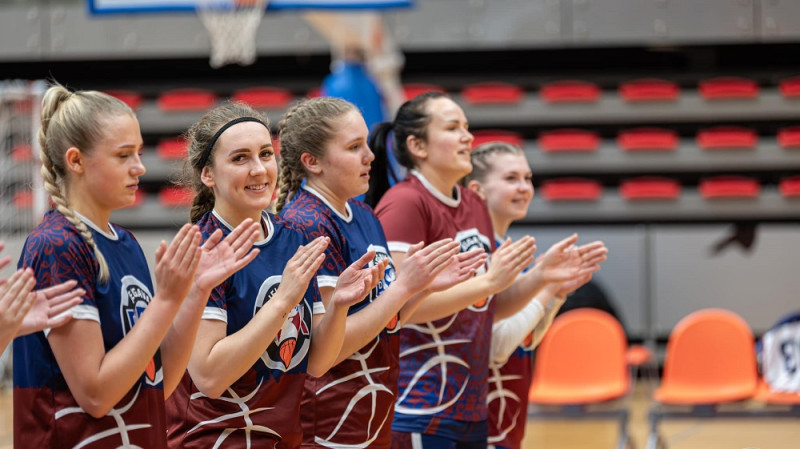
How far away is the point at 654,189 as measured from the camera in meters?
9.07

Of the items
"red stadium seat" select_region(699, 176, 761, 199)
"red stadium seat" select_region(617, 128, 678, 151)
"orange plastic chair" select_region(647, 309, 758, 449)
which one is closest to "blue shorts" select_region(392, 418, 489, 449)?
"orange plastic chair" select_region(647, 309, 758, 449)

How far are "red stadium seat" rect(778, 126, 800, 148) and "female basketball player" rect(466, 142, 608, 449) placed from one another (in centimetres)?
658

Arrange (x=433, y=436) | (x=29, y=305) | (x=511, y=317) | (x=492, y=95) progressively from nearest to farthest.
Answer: (x=29, y=305) → (x=433, y=436) → (x=511, y=317) → (x=492, y=95)

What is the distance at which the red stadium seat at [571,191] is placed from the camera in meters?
9.12

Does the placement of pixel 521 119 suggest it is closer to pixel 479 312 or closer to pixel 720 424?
pixel 720 424

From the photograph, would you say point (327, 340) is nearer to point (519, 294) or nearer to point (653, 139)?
point (519, 294)

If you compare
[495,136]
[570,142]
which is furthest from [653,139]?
[495,136]

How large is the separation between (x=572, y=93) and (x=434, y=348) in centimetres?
729

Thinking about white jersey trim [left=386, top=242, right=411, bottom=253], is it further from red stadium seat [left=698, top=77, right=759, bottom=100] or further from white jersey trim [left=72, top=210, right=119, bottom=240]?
red stadium seat [left=698, top=77, right=759, bottom=100]

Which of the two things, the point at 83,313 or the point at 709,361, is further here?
the point at 709,361

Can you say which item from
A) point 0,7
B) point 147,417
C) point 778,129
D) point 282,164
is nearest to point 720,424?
point 778,129

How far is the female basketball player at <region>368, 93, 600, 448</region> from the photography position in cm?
262

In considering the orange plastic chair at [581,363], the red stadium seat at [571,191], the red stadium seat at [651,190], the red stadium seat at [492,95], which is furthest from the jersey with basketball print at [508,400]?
the red stadium seat at [492,95]

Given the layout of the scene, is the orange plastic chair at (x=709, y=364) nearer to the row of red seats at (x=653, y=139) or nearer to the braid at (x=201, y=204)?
the braid at (x=201, y=204)
